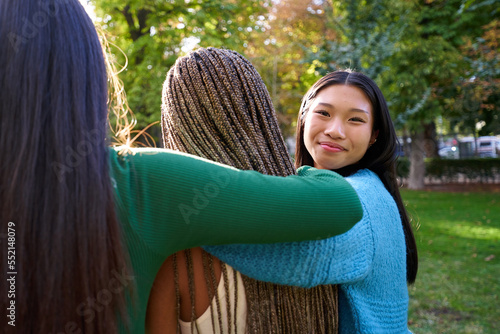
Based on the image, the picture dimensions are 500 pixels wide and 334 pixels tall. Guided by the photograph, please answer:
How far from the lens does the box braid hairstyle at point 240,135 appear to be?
133 cm

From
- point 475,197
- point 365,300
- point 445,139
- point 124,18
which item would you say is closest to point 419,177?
point 475,197

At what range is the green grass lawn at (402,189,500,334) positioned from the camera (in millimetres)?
4609

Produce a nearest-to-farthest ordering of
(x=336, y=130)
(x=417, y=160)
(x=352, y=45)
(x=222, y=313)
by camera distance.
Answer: (x=222, y=313) → (x=336, y=130) → (x=352, y=45) → (x=417, y=160)

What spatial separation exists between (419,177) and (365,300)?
16631mm

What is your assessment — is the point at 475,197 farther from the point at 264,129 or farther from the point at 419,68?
the point at 264,129

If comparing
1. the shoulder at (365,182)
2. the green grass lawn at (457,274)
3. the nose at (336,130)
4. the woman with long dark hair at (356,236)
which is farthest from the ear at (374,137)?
the green grass lawn at (457,274)

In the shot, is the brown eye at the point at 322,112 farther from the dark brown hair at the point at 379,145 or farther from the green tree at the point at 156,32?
the green tree at the point at 156,32

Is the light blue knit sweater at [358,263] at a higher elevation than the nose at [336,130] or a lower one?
lower

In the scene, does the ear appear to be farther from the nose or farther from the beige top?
the beige top

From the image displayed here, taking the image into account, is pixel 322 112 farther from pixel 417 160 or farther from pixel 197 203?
pixel 417 160

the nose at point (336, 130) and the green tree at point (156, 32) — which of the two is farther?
the green tree at point (156, 32)

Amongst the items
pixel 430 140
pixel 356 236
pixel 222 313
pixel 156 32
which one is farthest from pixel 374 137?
pixel 430 140

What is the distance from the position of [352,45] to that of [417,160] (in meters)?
9.92

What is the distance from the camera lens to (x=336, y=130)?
2.04 metres
